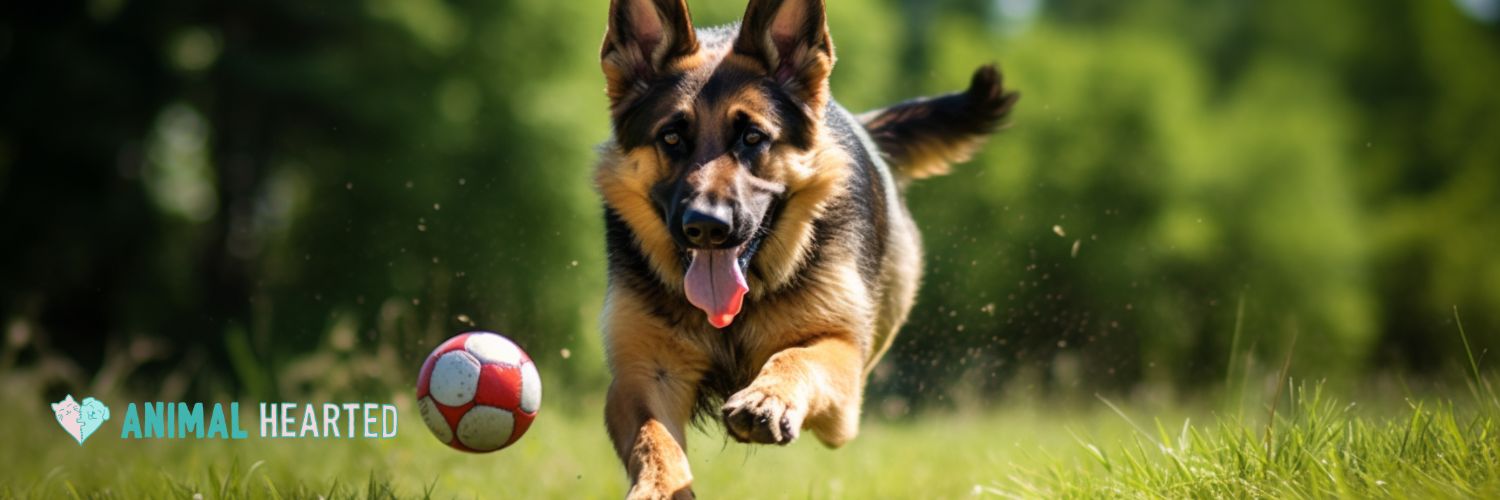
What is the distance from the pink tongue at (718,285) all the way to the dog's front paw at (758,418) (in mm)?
588

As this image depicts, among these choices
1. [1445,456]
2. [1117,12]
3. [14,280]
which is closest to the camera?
[1445,456]

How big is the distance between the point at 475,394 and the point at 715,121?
1.32 metres

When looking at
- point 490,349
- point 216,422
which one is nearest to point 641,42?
point 490,349

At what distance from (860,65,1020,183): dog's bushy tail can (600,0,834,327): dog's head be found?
2128 millimetres

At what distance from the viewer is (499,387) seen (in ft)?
15.4

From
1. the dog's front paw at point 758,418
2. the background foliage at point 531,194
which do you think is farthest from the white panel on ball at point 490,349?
the background foliage at point 531,194

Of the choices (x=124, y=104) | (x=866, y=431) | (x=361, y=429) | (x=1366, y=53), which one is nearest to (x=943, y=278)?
(x=866, y=431)

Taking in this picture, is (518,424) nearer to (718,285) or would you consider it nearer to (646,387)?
(646,387)

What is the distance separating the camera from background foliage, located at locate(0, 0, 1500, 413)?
57.0 ft

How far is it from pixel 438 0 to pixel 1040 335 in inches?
479

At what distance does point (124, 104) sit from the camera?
1945 centimetres

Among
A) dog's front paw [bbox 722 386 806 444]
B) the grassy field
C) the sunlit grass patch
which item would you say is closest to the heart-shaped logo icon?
the grassy field

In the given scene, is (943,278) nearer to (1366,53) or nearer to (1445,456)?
(1445,456)

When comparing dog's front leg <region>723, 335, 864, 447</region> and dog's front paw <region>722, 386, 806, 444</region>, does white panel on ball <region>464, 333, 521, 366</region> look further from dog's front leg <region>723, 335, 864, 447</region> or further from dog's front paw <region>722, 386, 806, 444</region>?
dog's front paw <region>722, 386, 806, 444</region>
